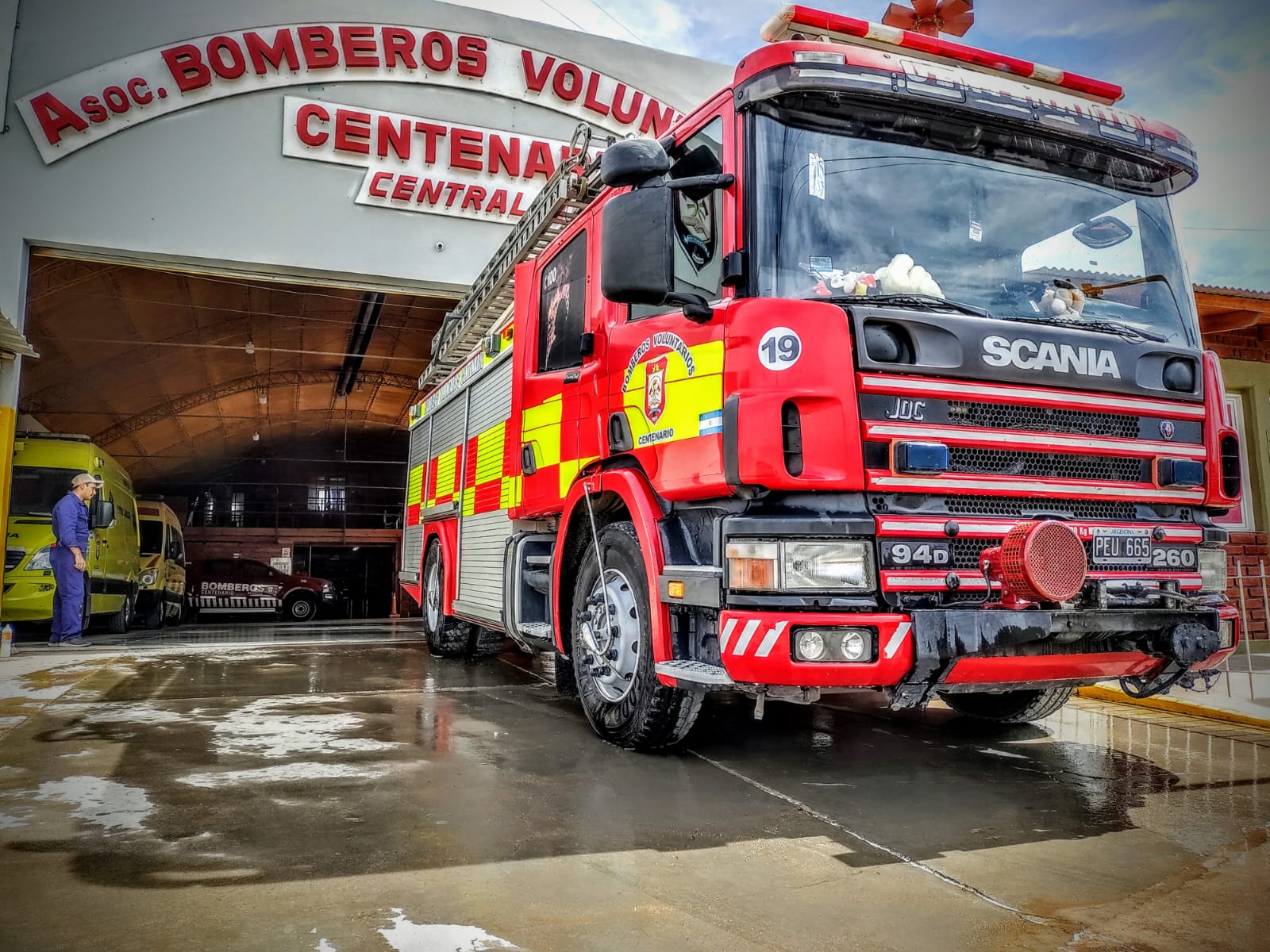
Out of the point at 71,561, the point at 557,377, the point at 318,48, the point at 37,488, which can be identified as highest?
the point at 318,48

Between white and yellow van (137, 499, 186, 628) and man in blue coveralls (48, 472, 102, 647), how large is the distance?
5.97 metres

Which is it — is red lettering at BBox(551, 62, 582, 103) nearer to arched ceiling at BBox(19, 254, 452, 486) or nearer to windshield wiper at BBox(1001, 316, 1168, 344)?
arched ceiling at BBox(19, 254, 452, 486)

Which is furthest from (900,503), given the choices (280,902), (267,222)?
(267,222)

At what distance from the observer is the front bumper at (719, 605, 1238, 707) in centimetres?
A: 312

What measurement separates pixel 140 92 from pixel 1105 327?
34.0 ft

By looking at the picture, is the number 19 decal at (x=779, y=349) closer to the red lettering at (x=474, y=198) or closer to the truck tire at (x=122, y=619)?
the red lettering at (x=474, y=198)

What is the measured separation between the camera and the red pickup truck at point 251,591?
22.0m

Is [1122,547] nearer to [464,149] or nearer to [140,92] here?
[464,149]

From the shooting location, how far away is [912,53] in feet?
Result: 13.1

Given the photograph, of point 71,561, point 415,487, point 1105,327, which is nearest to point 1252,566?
point 1105,327

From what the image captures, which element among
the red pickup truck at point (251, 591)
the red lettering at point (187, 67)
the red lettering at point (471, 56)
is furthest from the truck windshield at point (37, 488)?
the red pickup truck at point (251, 591)

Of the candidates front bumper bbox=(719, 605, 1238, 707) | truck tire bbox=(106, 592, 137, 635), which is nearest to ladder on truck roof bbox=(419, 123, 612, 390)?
front bumper bbox=(719, 605, 1238, 707)

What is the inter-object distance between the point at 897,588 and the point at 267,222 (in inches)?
373

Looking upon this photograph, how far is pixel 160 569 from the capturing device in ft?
54.2
